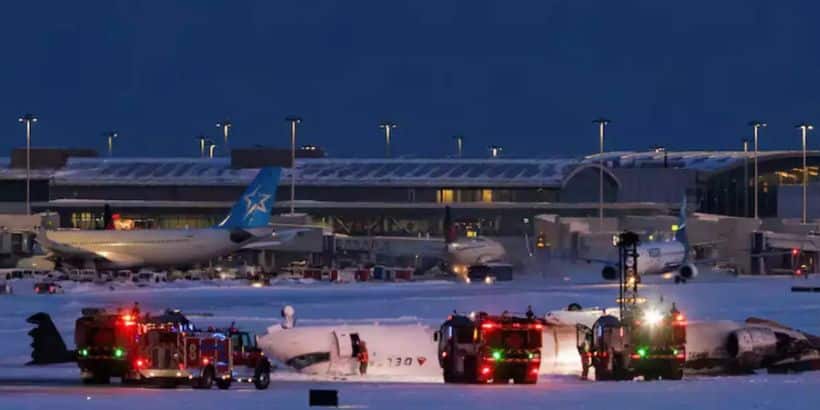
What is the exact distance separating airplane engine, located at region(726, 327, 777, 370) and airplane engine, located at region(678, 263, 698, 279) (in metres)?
55.0

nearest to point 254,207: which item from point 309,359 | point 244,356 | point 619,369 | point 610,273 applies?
point 610,273

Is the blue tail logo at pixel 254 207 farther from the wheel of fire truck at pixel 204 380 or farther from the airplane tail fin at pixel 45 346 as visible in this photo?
the wheel of fire truck at pixel 204 380

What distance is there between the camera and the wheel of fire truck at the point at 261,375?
3812 centimetres

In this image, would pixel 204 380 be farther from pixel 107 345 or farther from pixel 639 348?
pixel 639 348

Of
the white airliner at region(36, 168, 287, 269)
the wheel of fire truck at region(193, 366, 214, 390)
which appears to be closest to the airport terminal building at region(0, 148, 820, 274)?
the white airliner at region(36, 168, 287, 269)

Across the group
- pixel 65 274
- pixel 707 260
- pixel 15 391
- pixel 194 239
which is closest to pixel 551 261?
pixel 707 260

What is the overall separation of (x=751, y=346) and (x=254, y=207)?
6214cm

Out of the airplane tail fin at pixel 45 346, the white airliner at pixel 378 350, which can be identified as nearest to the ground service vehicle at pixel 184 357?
the white airliner at pixel 378 350

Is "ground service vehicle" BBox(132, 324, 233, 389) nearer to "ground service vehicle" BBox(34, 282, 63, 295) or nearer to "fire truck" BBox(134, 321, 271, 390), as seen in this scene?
"fire truck" BBox(134, 321, 271, 390)

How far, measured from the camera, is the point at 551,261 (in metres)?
112

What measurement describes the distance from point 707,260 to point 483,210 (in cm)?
2598

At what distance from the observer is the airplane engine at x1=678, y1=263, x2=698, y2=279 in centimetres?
10144

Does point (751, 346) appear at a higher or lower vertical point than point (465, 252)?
lower

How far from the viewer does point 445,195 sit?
142 metres
